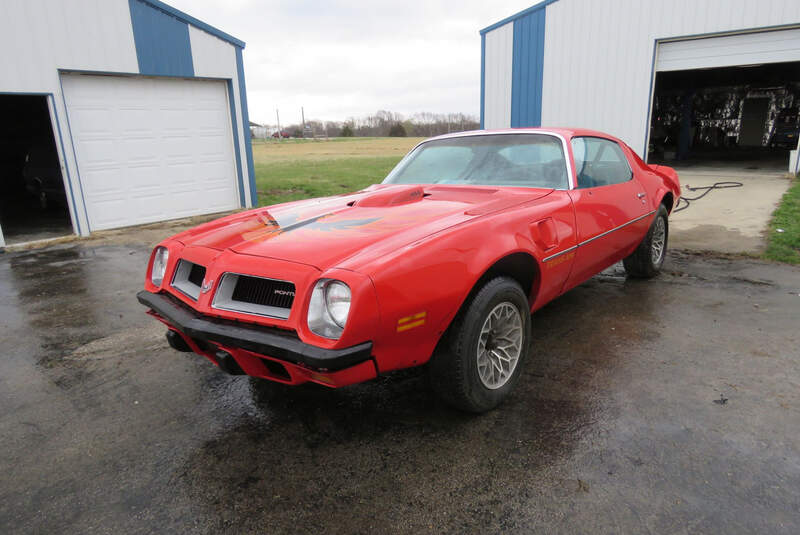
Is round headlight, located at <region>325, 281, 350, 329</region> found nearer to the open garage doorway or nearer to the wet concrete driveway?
the wet concrete driveway

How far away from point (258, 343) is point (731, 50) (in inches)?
526

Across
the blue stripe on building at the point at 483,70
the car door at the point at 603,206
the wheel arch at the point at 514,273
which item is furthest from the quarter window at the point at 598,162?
the blue stripe on building at the point at 483,70

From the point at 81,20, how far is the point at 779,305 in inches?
401

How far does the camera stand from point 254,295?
92.0 inches

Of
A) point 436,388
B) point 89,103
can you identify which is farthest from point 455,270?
point 89,103

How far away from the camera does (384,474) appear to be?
2223 mm

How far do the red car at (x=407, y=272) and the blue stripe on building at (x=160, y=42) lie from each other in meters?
7.32

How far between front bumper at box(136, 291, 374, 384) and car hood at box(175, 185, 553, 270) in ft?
1.14

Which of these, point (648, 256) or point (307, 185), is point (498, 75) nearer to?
point (307, 185)

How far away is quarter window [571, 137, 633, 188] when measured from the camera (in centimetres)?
362

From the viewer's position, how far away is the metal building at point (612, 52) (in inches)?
Answer: 433

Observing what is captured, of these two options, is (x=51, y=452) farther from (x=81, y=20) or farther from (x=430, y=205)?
(x=81, y=20)

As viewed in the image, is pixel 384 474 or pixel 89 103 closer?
pixel 384 474

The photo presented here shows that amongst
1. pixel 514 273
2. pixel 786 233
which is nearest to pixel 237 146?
pixel 514 273
